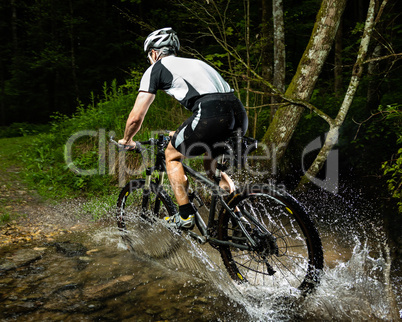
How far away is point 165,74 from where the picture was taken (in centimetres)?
275

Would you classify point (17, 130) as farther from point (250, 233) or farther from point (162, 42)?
point (250, 233)

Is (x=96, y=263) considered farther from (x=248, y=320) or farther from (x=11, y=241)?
(x=248, y=320)

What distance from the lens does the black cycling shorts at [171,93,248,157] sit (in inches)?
104

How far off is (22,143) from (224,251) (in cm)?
815

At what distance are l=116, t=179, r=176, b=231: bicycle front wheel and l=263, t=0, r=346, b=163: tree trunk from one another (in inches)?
119

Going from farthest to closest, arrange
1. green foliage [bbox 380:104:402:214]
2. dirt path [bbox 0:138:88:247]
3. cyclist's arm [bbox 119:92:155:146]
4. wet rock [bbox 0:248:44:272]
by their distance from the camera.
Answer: dirt path [bbox 0:138:88:247] < green foliage [bbox 380:104:402:214] < wet rock [bbox 0:248:44:272] < cyclist's arm [bbox 119:92:155:146]

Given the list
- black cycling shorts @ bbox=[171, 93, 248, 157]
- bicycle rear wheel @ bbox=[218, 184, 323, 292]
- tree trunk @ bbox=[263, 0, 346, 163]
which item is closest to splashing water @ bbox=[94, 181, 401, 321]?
bicycle rear wheel @ bbox=[218, 184, 323, 292]

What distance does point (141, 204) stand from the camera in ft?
12.7

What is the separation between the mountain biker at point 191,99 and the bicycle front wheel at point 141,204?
0.60m

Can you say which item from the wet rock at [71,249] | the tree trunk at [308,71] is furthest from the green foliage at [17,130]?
the tree trunk at [308,71]

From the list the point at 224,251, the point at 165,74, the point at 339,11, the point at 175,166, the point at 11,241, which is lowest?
the point at 11,241

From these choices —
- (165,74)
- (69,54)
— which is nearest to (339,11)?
(165,74)

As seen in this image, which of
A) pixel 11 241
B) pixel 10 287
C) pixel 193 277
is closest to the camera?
pixel 10 287

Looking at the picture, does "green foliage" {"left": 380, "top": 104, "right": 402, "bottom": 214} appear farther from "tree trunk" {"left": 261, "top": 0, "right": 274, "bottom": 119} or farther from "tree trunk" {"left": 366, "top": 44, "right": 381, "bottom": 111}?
"tree trunk" {"left": 261, "top": 0, "right": 274, "bottom": 119}
